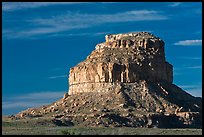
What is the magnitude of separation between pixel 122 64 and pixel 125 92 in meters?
6.45

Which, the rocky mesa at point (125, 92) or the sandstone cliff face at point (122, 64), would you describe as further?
the sandstone cliff face at point (122, 64)

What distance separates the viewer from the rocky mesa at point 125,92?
11264 cm

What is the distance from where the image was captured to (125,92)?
123 meters

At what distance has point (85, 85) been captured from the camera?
12988 cm

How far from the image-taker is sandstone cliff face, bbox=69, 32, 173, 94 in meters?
127

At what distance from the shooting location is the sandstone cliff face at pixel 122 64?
4995 inches

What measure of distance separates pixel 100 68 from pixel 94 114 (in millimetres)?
17055

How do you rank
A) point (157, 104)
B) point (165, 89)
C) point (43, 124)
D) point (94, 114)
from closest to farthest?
point (43, 124)
point (94, 114)
point (157, 104)
point (165, 89)

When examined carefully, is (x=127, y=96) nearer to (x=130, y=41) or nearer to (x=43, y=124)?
(x=130, y=41)

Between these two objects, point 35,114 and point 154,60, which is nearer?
point 35,114

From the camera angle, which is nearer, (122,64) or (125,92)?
(125,92)

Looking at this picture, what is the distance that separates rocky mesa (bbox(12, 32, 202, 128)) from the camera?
370ft

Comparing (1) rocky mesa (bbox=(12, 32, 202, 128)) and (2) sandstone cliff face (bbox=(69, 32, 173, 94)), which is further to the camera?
(2) sandstone cliff face (bbox=(69, 32, 173, 94))

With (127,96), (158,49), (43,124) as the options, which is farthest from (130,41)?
(43,124)
